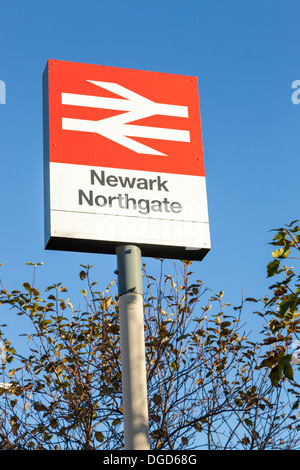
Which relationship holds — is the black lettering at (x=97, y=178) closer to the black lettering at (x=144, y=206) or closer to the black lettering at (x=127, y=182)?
the black lettering at (x=127, y=182)

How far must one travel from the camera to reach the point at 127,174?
15.6 feet

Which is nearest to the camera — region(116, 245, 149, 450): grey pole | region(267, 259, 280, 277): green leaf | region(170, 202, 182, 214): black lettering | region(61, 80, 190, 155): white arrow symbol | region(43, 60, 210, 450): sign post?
region(116, 245, 149, 450): grey pole

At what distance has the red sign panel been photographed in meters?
4.80

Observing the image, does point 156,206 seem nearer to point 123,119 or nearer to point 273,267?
point 123,119

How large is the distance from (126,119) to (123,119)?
0.02m

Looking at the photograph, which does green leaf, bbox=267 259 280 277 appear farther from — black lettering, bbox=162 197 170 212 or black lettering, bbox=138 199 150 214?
black lettering, bbox=138 199 150 214

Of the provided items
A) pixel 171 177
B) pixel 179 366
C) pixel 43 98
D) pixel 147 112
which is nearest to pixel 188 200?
pixel 171 177

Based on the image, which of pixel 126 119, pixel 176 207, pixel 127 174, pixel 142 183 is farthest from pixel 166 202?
pixel 126 119

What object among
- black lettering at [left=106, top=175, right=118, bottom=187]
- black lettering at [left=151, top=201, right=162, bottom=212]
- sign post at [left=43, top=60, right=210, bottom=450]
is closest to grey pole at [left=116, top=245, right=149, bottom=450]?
sign post at [left=43, top=60, right=210, bottom=450]

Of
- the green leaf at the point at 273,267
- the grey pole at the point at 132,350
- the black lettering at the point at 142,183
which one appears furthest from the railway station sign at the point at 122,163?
the green leaf at the point at 273,267

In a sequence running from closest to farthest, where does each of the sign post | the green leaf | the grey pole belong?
the grey pole
the sign post
the green leaf

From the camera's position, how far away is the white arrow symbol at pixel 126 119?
4.88 meters

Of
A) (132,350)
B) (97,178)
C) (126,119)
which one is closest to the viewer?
(132,350)

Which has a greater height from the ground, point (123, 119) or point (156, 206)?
point (123, 119)
